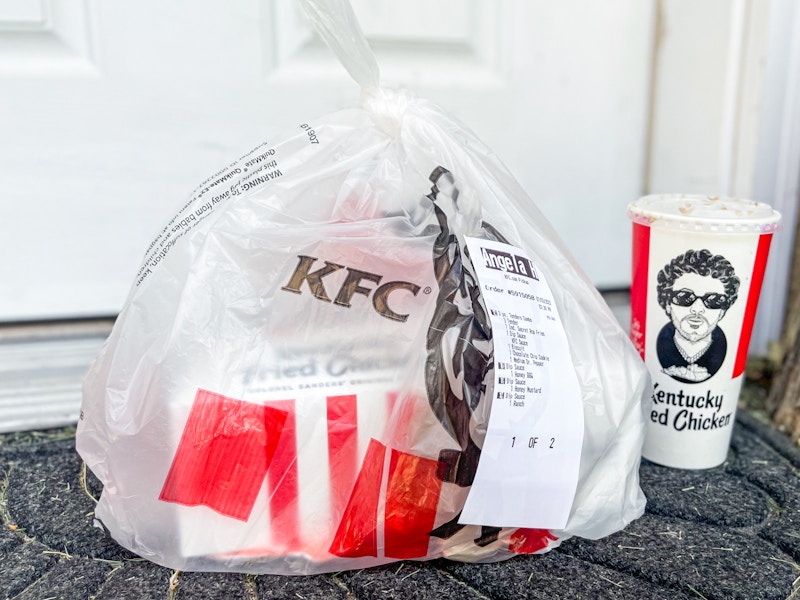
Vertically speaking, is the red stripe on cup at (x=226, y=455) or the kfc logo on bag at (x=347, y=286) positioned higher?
the kfc logo on bag at (x=347, y=286)

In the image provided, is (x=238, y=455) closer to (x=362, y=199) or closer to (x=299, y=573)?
(x=299, y=573)

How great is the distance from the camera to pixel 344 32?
657 millimetres

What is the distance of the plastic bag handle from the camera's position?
0.65 meters

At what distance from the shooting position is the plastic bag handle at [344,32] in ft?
2.14

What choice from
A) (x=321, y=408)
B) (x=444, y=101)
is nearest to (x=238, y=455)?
(x=321, y=408)

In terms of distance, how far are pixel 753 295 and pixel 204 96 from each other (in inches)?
29.2

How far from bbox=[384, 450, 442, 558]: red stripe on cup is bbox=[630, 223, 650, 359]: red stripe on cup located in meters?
0.34

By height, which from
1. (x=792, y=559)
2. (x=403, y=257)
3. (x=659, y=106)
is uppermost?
(x=659, y=106)

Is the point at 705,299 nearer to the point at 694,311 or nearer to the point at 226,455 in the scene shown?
the point at 694,311

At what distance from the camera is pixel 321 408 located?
58 cm

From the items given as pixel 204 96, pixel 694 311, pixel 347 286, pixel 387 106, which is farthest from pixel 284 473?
pixel 204 96

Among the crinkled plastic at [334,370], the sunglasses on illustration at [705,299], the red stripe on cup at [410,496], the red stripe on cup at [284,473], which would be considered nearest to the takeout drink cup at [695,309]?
the sunglasses on illustration at [705,299]

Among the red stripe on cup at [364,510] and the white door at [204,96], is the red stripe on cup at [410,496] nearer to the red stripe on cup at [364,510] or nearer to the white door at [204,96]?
the red stripe on cup at [364,510]

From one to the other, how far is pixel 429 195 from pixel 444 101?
404 mm
